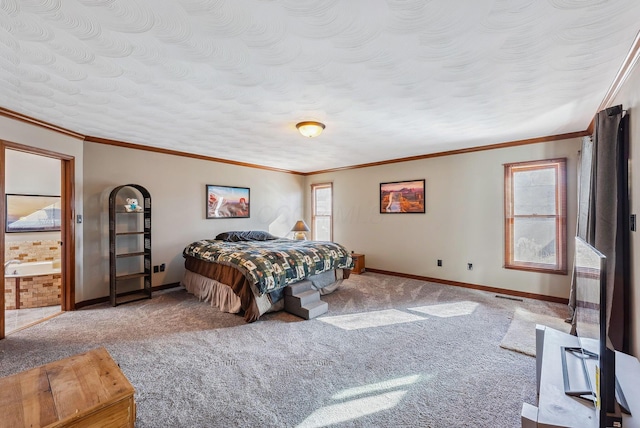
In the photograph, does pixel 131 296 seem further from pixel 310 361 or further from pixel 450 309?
pixel 450 309

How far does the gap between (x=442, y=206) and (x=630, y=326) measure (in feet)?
10.3

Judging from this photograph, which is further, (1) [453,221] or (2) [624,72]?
(1) [453,221]

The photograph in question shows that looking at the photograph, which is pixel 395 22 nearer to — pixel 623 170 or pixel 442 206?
pixel 623 170

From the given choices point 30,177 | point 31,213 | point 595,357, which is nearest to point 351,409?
point 595,357

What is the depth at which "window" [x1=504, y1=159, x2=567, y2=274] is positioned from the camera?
12.6 feet

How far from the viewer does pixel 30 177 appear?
4.41 m

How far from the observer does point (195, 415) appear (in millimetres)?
1774

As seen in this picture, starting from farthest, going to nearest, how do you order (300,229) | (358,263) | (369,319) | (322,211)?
(322,211) < (300,229) < (358,263) < (369,319)

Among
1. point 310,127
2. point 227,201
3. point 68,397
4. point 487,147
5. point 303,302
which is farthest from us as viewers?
point 227,201

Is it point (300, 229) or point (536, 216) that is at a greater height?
point (536, 216)

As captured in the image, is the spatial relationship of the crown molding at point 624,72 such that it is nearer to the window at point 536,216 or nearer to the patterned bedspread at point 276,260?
the window at point 536,216

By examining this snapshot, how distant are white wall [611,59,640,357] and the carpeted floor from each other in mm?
762

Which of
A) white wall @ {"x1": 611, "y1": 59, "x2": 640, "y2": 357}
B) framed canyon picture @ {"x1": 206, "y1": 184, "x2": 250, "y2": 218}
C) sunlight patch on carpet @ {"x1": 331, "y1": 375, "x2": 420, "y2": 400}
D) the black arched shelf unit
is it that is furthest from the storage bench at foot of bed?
white wall @ {"x1": 611, "y1": 59, "x2": 640, "y2": 357}

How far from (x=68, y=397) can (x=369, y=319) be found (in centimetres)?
270
